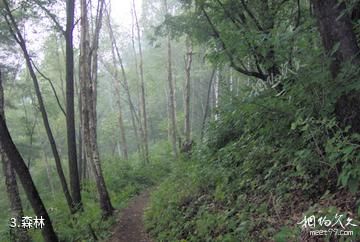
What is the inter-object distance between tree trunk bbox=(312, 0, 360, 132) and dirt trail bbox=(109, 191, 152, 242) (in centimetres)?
508

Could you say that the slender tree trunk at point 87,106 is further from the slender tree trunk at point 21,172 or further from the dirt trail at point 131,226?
the slender tree trunk at point 21,172

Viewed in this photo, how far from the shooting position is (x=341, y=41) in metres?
2.91

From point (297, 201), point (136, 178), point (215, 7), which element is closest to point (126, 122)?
point (136, 178)

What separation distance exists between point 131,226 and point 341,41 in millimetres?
6875

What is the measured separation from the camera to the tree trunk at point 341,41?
2.89m

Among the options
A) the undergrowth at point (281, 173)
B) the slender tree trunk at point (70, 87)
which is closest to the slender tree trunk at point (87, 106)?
the slender tree trunk at point (70, 87)

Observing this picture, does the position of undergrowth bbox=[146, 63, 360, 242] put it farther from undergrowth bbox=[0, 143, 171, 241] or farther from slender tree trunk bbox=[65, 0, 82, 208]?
slender tree trunk bbox=[65, 0, 82, 208]

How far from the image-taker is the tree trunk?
2895mm

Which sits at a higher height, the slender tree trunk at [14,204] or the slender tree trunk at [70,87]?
the slender tree trunk at [70,87]

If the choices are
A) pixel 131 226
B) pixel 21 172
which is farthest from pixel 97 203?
pixel 21 172

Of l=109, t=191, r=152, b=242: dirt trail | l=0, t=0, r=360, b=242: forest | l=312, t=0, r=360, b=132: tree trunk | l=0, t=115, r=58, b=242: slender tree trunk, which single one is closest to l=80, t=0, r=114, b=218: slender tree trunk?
l=0, t=0, r=360, b=242: forest

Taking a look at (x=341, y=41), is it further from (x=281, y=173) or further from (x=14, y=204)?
Result: (x=14, y=204)

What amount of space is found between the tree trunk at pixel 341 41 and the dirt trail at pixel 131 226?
5080mm

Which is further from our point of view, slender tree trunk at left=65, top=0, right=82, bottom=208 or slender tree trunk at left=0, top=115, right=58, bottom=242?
slender tree trunk at left=65, top=0, right=82, bottom=208
